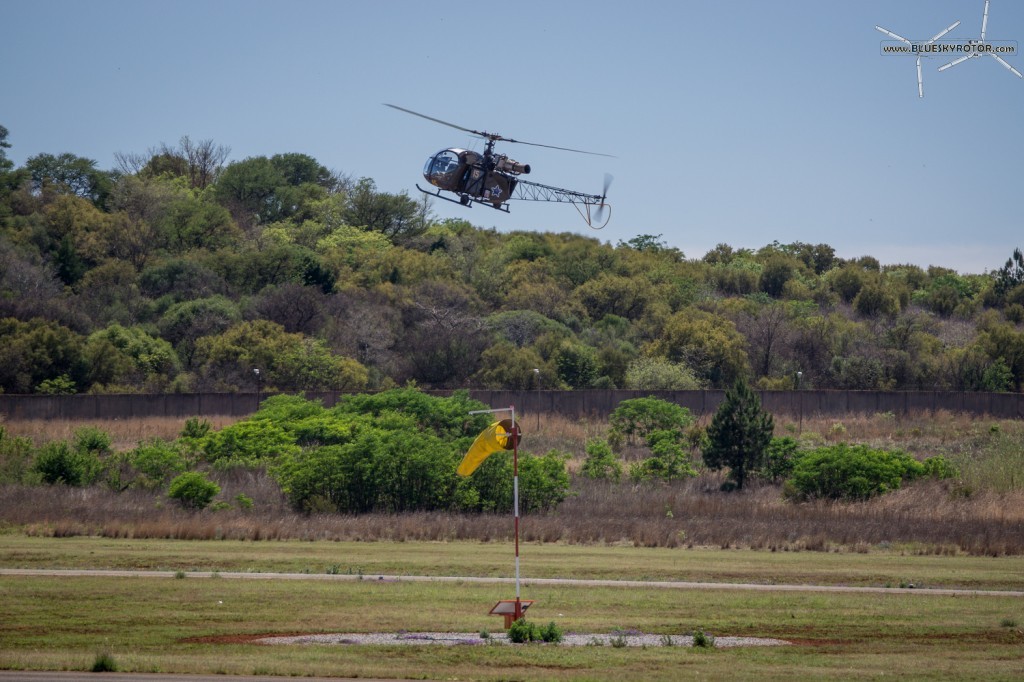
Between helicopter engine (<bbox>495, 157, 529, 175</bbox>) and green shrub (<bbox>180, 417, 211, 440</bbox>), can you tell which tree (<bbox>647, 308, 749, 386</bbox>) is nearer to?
green shrub (<bbox>180, 417, 211, 440</bbox>)

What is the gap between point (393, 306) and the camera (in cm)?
10138

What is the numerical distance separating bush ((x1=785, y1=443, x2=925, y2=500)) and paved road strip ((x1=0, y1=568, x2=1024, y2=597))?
770 inches

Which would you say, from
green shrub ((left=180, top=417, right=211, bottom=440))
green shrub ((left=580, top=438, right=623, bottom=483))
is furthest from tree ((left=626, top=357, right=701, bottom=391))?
green shrub ((left=180, top=417, right=211, bottom=440))

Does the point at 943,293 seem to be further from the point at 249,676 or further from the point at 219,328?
the point at 249,676

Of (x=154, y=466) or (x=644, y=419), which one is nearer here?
(x=154, y=466)

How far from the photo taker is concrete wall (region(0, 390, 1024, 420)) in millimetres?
67312

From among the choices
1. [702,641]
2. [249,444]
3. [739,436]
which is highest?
[739,436]

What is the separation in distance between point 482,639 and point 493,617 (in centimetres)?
270

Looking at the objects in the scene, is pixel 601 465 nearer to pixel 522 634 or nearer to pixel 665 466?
pixel 665 466

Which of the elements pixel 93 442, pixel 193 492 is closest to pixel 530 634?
pixel 193 492

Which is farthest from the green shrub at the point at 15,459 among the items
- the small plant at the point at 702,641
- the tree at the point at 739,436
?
the small plant at the point at 702,641

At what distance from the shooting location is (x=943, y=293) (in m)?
126

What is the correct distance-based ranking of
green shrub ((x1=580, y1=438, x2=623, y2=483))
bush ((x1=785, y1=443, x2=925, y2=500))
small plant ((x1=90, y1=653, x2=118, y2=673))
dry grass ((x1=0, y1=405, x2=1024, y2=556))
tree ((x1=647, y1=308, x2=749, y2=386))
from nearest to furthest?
small plant ((x1=90, y1=653, x2=118, y2=673)) → dry grass ((x1=0, y1=405, x2=1024, y2=556)) → bush ((x1=785, y1=443, x2=925, y2=500)) → green shrub ((x1=580, y1=438, x2=623, y2=483)) → tree ((x1=647, y1=308, x2=749, y2=386))

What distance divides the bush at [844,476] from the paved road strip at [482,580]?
19.6 metres
